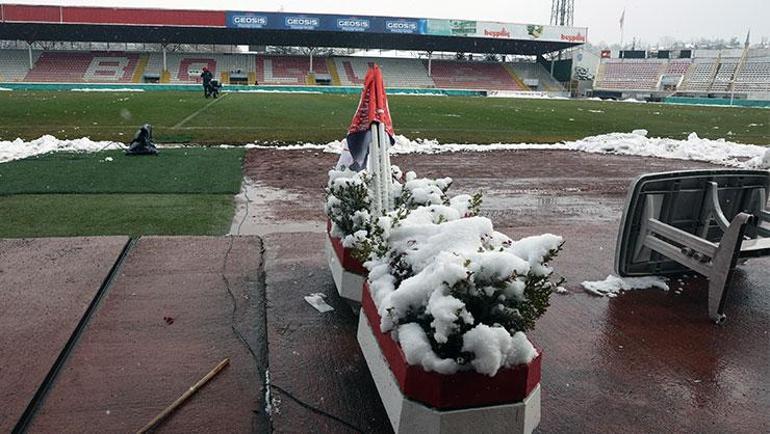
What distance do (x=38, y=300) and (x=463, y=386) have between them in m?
3.12

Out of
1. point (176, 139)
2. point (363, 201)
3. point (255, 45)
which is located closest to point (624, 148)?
point (176, 139)

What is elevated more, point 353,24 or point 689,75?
point 353,24

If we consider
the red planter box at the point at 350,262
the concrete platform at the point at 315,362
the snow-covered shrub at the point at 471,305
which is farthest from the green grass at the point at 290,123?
the snow-covered shrub at the point at 471,305

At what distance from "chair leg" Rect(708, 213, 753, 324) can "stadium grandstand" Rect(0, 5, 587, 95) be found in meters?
49.3

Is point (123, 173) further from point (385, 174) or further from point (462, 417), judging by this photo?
point (462, 417)

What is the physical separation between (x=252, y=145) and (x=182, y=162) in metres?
3.11

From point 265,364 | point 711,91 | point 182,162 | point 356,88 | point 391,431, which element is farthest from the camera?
point 711,91

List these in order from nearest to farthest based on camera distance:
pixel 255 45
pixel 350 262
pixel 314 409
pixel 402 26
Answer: pixel 314 409, pixel 350 262, pixel 402 26, pixel 255 45

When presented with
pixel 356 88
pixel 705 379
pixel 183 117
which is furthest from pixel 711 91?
pixel 705 379

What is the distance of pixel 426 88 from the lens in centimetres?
5122

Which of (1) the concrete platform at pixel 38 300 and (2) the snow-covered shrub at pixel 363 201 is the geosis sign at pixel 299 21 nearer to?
(1) the concrete platform at pixel 38 300

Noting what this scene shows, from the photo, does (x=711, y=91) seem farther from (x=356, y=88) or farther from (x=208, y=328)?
(x=208, y=328)

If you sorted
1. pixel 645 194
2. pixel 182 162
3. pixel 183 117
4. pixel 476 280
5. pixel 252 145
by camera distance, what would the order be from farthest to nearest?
pixel 183 117, pixel 252 145, pixel 182 162, pixel 645 194, pixel 476 280

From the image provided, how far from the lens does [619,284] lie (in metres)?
4.57
